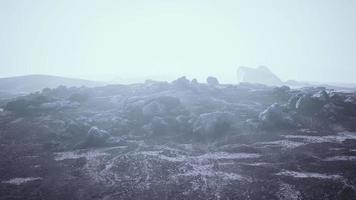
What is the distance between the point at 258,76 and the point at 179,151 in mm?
153742

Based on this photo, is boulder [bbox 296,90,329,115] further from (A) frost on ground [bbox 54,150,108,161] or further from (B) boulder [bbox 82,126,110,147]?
(A) frost on ground [bbox 54,150,108,161]

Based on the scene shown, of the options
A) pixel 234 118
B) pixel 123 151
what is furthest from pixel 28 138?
pixel 234 118

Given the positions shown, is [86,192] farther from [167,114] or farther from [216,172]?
[167,114]

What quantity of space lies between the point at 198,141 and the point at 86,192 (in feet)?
71.7

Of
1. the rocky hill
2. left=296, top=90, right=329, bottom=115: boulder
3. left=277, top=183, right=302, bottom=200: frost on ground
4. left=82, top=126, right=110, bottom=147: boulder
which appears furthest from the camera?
the rocky hill

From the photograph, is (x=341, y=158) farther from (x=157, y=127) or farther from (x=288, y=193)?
(x=157, y=127)

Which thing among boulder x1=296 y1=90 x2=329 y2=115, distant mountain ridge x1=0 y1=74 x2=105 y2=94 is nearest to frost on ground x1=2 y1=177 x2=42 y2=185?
boulder x1=296 y1=90 x2=329 y2=115

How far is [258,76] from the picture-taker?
586 feet

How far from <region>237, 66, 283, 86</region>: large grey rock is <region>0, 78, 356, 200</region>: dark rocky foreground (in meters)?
113

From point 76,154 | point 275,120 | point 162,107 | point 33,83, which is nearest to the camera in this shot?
point 76,154

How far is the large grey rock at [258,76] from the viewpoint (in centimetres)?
17188

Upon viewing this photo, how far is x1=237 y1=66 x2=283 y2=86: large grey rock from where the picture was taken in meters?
172

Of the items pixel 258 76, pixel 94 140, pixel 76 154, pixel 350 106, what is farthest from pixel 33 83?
pixel 258 76

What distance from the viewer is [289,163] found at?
101 ft
